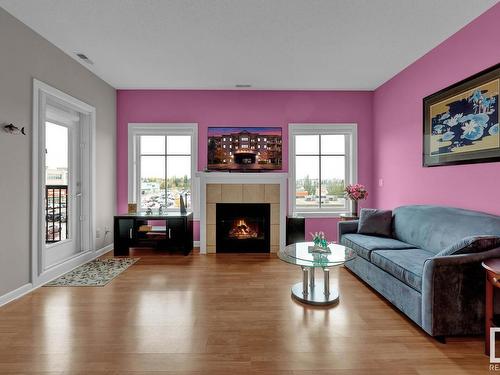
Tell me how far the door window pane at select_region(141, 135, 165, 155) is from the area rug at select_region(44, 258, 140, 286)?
6.48ft

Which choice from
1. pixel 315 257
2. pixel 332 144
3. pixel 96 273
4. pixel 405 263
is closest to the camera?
pixel 405 263

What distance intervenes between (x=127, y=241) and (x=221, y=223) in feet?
5.20

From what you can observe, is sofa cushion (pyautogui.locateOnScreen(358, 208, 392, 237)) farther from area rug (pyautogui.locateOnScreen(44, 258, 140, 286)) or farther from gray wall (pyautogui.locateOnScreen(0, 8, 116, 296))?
gray wall (pyautogui.locateOnScreen(0, 8, 116, 296))

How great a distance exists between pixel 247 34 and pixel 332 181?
3084 millimetres

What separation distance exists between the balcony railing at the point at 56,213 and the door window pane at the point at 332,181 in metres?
4.25

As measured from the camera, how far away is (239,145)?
4.89 m

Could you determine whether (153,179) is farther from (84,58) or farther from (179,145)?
(84,58)

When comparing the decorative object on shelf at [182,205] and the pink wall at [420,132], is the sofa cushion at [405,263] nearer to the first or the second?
the pink wall at [420,132]

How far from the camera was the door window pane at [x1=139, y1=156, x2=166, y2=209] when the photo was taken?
16.5 ft

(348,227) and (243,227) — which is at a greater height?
(348,227)

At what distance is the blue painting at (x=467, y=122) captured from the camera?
2.58 meters

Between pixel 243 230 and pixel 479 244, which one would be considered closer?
pixel 479 244

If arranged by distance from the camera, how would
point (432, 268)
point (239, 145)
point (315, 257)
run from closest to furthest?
point (432, 268) → point (315, 257) → point (239, 145)

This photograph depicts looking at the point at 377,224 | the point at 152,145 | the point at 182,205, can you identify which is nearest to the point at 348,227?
the point at 377,224
